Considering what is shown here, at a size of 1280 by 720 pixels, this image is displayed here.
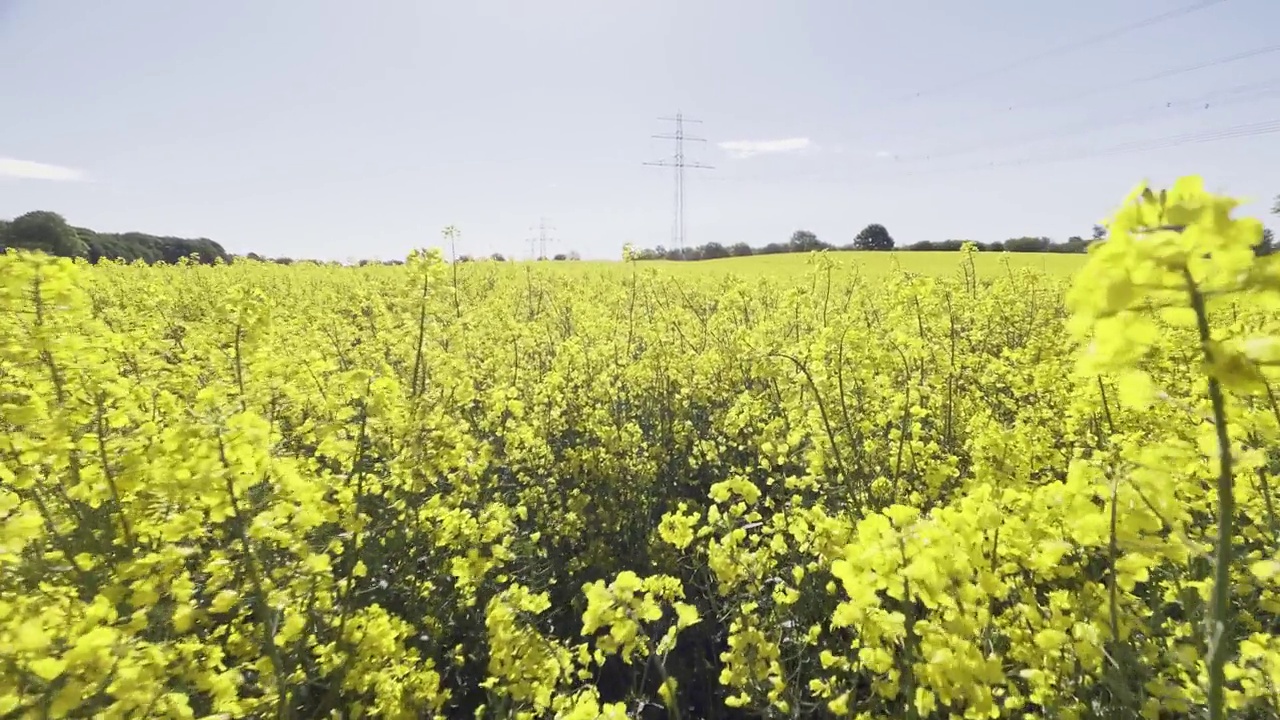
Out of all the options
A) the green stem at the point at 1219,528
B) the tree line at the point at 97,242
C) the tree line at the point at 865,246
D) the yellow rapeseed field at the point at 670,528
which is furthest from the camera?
the tree line at the point at 865,246

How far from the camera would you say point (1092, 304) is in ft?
2.99

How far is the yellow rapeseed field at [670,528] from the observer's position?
1325 millimetres

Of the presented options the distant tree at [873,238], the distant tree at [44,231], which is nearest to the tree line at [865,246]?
the distant tree at [873,238]

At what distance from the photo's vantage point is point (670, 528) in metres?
2.54

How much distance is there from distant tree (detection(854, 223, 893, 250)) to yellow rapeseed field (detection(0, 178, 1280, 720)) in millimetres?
41794

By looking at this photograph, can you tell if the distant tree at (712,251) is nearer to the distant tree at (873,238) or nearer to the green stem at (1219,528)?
the distant tree at (873,238)

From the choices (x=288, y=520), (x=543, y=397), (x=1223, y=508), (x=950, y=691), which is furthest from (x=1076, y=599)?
(x=543, y=397)

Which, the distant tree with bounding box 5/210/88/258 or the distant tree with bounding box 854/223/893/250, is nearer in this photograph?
the distant tree with bounding box 5/210/88/258

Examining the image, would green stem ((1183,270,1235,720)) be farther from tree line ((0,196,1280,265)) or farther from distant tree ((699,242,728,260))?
distant tree ((699,242,728,260))

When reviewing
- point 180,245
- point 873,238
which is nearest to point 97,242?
point 180,245

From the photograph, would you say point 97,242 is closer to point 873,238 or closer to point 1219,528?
point 1219,528

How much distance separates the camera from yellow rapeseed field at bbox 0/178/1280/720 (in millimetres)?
1325

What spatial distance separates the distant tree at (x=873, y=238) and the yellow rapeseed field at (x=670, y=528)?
137 ft

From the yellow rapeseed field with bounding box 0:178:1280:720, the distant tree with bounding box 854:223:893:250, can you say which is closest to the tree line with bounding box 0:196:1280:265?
the distant tree with bounding box 854:223:893:250
